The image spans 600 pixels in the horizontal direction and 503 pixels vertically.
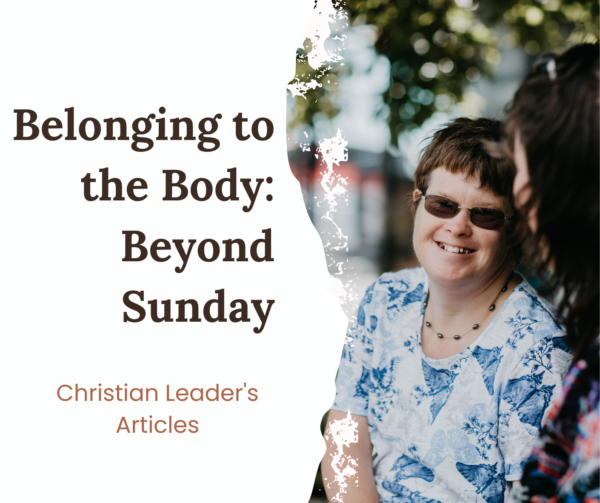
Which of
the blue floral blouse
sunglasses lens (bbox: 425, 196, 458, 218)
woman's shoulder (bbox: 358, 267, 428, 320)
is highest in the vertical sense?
sunglasses lens (bbox: 425, 196, 458, 218)

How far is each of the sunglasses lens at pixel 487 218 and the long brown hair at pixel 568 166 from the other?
39cm

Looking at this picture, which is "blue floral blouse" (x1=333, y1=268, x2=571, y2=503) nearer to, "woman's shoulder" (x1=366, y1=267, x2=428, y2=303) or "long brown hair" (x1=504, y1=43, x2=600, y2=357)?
"woman's shoulder" (x1=366, y1=267, x2=428, y2=303)

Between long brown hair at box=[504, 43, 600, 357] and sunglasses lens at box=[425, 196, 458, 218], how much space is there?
0.44 m

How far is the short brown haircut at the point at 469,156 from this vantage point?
1.98 metres

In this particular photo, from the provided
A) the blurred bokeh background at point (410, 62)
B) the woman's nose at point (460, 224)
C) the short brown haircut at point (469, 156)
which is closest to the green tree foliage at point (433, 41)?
the blurred bokeh background at point (410, 62)

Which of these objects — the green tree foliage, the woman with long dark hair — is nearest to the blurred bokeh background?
the green tree foliage

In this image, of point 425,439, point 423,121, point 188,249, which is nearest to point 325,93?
point 423,121

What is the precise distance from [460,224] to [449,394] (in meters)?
0.60

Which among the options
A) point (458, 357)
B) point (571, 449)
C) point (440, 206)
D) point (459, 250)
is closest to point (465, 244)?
point (459, 250)

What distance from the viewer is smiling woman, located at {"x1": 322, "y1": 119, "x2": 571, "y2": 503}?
6.07 feet

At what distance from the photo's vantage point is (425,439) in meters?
2.02

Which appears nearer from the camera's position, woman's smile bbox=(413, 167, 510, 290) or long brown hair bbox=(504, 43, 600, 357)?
long brown hair bbox=(504, 43, 600, 357)

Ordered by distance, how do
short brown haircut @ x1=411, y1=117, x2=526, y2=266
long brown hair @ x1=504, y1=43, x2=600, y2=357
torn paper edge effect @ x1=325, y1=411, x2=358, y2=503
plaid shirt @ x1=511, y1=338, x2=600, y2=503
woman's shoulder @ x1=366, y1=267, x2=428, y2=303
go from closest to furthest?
1. plaid shirt @ x1=511, y1=338, x2=600, y2=503
2. long brown hair @ x1=504, y1=43, x2=600, y2=357
3. short brown haircut @ x1=411, y1=117, x2=526, y2=266
4. torn paper edge effect @ x1=325, y1=411, x2=358, y2=503
5. woman's shoulder @ x1=366, y1=267, x2=428, y2=303

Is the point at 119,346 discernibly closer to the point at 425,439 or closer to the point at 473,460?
the point at 425,439
